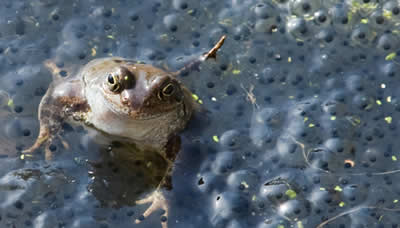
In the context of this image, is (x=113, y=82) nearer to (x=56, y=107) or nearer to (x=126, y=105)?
(x=126, y=105)

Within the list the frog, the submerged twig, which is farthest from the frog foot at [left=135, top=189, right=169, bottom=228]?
the submerged twig

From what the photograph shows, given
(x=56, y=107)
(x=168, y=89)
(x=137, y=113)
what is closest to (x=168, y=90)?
(x=168, y=89)

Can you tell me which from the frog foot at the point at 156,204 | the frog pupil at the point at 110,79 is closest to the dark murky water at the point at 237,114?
the frog foot at the point at 156,204

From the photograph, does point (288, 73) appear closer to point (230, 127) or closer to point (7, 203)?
point (230, 127)

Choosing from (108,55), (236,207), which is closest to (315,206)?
(236,207)

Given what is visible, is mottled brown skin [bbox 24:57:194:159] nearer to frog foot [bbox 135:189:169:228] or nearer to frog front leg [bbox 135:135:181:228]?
frog front leg [bbox 135:135:181:228]

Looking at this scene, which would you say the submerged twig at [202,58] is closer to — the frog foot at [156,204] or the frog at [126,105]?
the frog at [126,105]
